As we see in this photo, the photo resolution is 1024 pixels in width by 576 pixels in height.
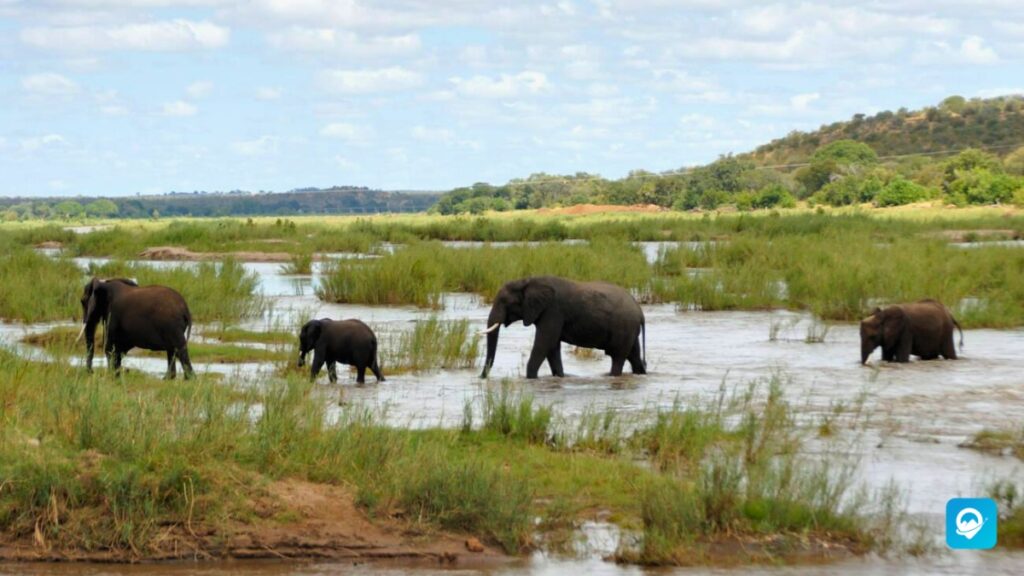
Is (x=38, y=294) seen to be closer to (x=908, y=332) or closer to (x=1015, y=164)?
(x=908, y=332)

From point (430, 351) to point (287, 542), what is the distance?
A: 8.34 m

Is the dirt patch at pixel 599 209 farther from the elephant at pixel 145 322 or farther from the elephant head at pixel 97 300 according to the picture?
the elephant at pixel 145 322

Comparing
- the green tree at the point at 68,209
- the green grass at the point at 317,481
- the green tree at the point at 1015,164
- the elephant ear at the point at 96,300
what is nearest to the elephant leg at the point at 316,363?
the elephant ear at the point at 96,300

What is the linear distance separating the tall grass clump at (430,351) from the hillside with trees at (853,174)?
158 feet

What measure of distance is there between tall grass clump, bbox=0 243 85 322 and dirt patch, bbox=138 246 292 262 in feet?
48.7

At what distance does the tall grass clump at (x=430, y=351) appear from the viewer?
16.5 meters

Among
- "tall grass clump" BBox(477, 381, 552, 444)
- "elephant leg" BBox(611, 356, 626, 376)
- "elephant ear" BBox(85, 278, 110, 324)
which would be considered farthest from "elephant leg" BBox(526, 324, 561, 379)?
"elephant ear" BBox(85, 278, 110, 324)

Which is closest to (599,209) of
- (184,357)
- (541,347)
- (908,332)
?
(908,332)

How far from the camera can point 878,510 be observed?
891 centimetres

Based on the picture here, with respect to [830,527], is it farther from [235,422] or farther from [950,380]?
[950,380]

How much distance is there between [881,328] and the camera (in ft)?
55.2

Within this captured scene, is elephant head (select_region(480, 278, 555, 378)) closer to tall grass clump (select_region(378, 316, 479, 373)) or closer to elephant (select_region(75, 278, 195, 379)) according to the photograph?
tall grass clump (select_region(378, 316, 479, 373))

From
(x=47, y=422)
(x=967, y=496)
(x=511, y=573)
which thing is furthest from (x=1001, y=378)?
(x=47, y=422)

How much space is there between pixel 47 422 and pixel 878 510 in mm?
5197
